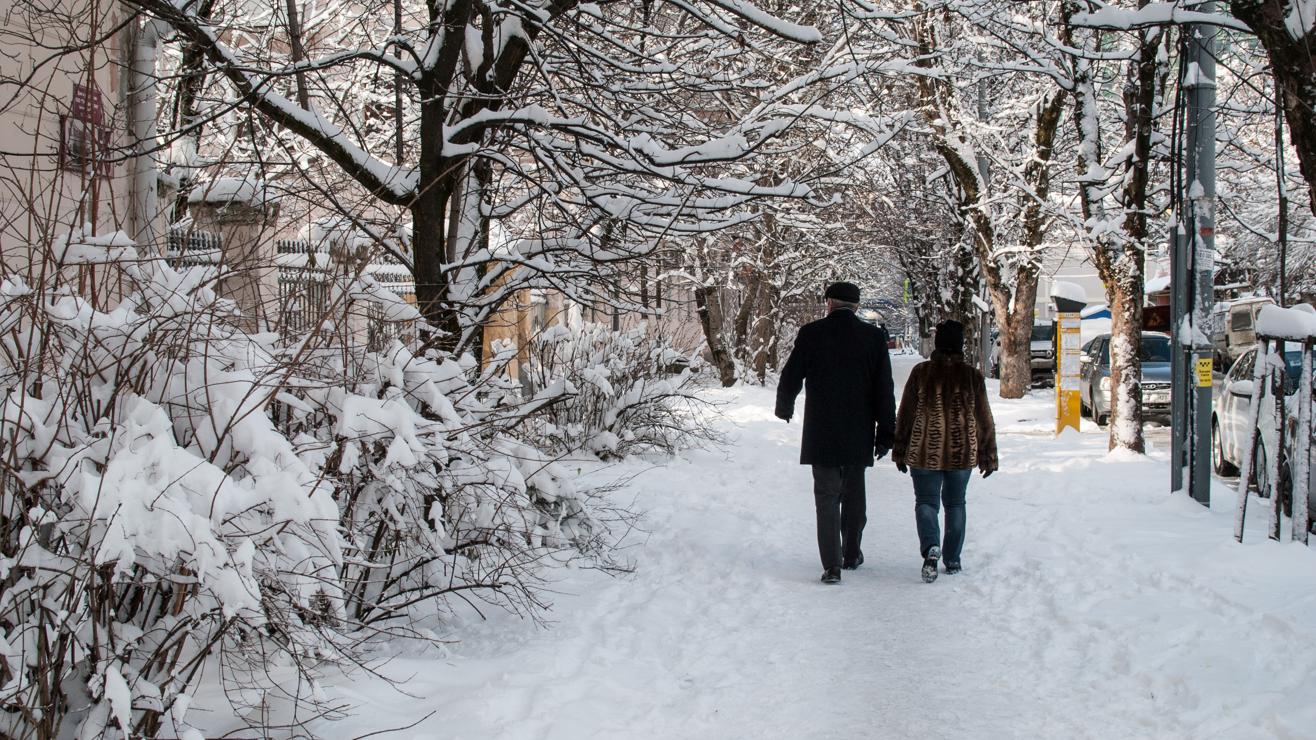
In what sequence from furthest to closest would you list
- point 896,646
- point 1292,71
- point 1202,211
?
point 1202,211 → point 896,646 → point 1292,71

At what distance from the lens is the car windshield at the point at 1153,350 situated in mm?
18703

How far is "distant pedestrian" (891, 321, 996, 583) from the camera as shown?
251 inches

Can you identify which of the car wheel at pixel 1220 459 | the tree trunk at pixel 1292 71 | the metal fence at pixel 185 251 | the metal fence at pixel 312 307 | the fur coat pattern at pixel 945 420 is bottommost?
the car wheel at pixel 1220 459

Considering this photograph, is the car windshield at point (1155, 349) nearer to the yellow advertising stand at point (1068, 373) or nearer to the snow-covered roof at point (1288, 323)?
the yellow advertising stand at point (1068, 373)

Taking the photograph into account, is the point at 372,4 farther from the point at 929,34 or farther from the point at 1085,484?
the point at 929,34

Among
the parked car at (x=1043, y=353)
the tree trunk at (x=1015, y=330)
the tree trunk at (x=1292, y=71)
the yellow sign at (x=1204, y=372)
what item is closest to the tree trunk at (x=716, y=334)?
the tree trunk at (x=1015, y=330)

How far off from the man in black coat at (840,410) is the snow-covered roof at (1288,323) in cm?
251

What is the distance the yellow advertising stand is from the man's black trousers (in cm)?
895

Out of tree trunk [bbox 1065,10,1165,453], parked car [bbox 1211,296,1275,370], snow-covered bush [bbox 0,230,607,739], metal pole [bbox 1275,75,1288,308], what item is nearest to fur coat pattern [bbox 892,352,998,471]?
metal pole [bbox 1275,75,1288,308]

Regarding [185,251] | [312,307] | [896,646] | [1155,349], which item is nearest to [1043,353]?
[1155,349]

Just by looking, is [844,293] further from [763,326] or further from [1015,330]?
[763,326]

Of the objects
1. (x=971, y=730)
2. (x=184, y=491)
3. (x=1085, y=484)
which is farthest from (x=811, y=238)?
(x=184, y=491)

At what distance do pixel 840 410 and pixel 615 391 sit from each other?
4.54m

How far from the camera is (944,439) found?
6.40m
